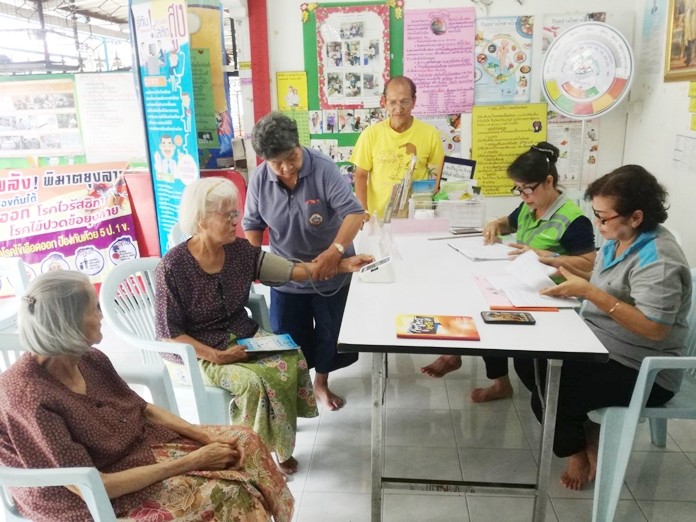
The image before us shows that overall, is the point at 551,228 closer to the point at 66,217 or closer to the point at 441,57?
the point at 441,57

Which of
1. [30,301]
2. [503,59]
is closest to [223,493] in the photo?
[30,301]

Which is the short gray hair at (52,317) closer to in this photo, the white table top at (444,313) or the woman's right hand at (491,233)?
the white table top at (444,313)

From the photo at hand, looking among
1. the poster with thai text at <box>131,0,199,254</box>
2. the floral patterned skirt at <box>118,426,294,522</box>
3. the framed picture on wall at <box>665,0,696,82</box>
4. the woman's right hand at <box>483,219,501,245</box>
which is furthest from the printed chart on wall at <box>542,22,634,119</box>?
the floral patterned skirt at <box>118,426,294,522</box>

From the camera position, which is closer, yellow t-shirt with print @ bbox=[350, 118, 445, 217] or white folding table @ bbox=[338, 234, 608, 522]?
white folding table @ bbox=[338, 234, 608, 522]

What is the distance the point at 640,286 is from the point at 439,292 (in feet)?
2.15

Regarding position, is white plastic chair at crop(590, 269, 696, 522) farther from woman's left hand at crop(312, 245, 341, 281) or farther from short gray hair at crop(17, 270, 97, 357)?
short gray hair at crop(17, 270, 97, 357)

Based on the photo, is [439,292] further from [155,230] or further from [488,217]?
[155,230]

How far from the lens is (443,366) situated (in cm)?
299

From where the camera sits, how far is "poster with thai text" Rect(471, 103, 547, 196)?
3832mm

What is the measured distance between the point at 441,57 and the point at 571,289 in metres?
2.52

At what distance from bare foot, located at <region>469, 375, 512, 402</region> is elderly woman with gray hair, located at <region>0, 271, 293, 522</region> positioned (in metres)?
1.44

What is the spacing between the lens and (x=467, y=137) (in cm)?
392

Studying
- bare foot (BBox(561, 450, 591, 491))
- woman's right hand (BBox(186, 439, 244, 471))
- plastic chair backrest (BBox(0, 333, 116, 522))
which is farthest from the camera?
bare foot (BBox(561, 450, 591, 491))

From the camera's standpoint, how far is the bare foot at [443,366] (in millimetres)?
2980
